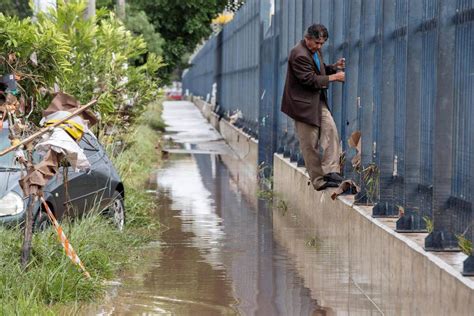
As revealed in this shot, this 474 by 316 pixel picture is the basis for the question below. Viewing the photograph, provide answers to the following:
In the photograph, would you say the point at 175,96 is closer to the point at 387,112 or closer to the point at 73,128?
the point at 387,112

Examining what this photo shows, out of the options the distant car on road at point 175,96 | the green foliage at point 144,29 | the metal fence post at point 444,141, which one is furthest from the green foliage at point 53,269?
the distant car on road at point 175,96

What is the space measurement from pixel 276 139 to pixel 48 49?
31.3 ft

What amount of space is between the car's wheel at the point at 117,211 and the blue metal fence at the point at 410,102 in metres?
2.54

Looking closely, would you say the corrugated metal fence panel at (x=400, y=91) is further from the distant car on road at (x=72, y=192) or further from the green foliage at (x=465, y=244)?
the distant car on road at (x=72, y=192)

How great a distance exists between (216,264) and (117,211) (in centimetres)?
201

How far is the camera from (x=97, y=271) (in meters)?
10.4

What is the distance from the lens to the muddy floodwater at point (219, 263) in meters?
9.59

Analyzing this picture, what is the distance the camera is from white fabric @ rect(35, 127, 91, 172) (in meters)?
9.65

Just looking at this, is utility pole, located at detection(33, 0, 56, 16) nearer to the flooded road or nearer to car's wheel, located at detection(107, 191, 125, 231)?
the flooded road

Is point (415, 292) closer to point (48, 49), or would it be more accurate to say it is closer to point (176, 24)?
point (48, 49)

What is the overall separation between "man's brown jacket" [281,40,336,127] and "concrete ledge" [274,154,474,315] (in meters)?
0.90

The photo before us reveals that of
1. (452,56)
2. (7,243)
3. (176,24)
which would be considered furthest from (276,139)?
(176,24)

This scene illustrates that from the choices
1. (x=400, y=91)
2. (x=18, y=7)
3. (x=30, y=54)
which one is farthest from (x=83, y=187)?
(x=18, y=7)

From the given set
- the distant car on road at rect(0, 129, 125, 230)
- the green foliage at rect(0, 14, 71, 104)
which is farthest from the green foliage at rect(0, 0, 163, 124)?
the distant car on road at rect(0, 129, 125, 230)
